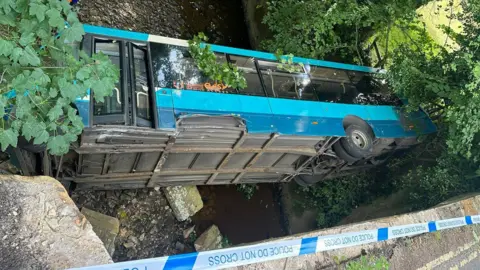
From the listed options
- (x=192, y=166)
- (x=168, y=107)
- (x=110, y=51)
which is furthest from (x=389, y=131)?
(x=110, y=51)

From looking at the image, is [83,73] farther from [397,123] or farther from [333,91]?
[397,123]

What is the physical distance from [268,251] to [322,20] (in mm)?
4930

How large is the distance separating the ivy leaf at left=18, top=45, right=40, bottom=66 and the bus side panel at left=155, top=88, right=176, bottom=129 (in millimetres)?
1920

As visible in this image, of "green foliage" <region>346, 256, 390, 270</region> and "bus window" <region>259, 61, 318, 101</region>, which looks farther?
"bus window" <region>259, 61, 318, 101</region>

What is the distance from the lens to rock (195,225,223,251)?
6371mm

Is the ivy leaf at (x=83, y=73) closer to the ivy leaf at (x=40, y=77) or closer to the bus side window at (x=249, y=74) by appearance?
the ivy leaf at (x=40, y=77)

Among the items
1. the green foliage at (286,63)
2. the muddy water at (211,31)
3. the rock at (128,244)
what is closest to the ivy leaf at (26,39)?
the green foliage at (286,63)

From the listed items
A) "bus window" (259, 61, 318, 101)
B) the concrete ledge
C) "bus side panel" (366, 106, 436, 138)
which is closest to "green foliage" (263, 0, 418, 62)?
"bus window" (259, 61, 318, 101)

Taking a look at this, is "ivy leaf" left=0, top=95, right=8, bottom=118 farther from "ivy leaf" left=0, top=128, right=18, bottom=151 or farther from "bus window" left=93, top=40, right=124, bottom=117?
"bus window" left=93, top=40, right=124, bottom=117

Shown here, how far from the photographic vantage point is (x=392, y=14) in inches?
260

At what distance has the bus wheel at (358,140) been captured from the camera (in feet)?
18.6

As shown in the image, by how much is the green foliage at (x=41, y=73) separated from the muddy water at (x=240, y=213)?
4547 millimetres

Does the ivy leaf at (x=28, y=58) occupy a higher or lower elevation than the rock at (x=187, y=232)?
higher

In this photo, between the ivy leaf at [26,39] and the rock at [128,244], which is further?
the rock at [128,244]
